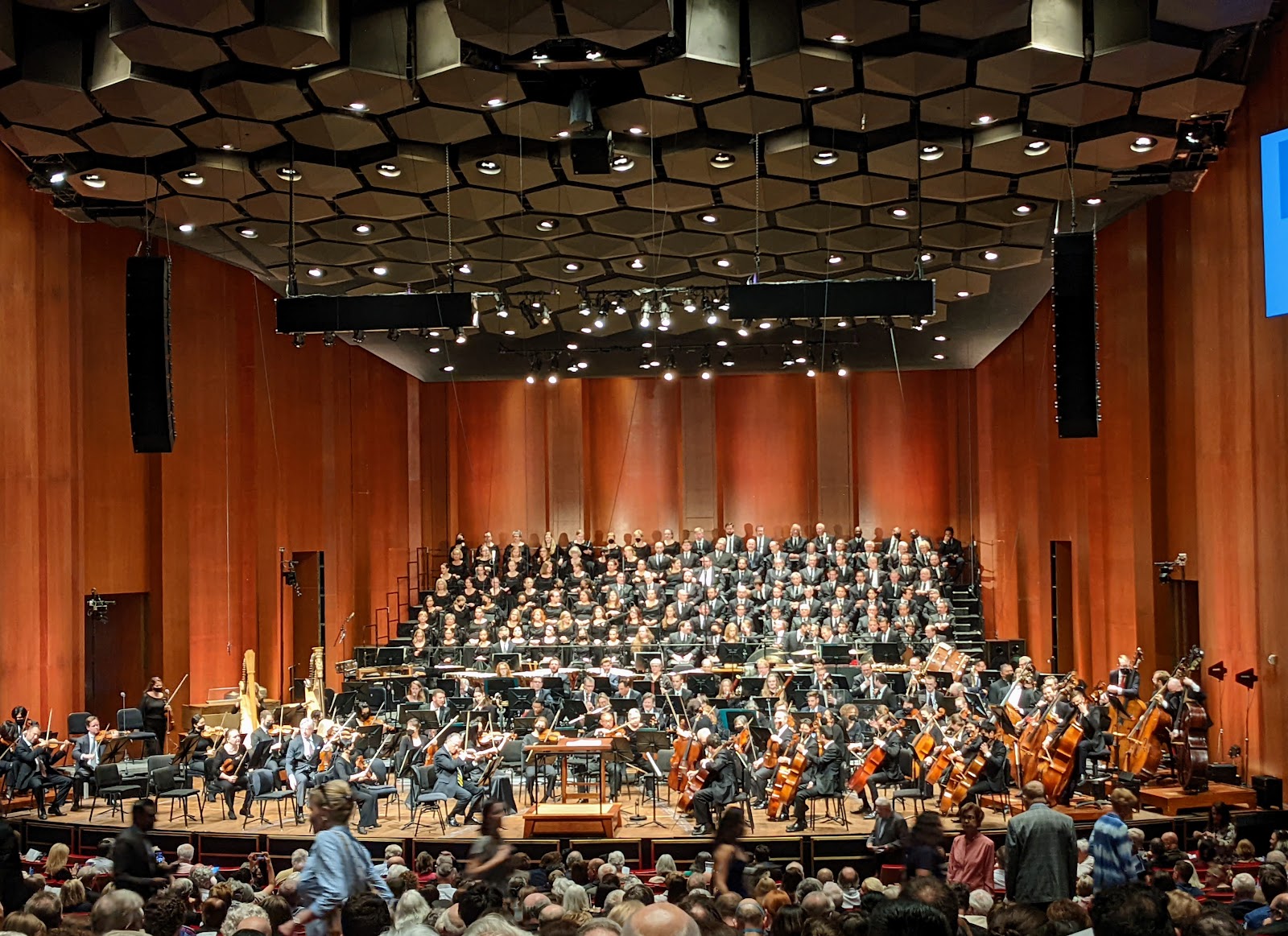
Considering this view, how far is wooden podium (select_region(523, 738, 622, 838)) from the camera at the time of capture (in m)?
11.4

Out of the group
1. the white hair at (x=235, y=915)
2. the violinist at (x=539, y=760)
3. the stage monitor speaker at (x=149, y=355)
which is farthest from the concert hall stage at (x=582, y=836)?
the white hair at (x=235, y=915)

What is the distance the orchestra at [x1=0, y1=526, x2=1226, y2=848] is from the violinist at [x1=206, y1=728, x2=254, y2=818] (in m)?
0.03

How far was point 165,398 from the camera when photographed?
10711 mm

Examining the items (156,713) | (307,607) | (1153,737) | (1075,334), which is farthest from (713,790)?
(307,607)

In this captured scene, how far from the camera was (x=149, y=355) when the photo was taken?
10656 millimetres

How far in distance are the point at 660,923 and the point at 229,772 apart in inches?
432

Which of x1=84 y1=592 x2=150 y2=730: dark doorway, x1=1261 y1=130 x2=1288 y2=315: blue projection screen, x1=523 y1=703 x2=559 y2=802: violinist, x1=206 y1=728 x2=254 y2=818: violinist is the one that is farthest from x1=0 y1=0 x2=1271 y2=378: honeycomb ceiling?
x1=206 y1=728 x2=254 y2=818: violinist

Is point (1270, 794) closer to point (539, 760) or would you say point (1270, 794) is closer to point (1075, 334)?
point (1075, 334)

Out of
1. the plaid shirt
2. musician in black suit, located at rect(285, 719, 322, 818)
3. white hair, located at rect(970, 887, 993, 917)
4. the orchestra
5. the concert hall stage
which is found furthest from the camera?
musician in black suit, located at rect(285, 719, 322, 818)

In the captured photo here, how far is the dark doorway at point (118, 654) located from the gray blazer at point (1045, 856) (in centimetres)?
1283

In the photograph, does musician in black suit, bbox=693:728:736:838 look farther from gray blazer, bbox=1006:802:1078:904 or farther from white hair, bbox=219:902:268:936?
white hair, bbox=219:902:268:936

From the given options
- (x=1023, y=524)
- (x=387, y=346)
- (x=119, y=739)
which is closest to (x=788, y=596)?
(x=1023, y=524)

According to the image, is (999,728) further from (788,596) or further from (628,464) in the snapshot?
(628,464)

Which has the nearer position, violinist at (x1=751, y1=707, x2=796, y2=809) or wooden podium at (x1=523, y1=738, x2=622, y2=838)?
wooden podium at (x1=523, y1=738, x2=622, y2=838)
